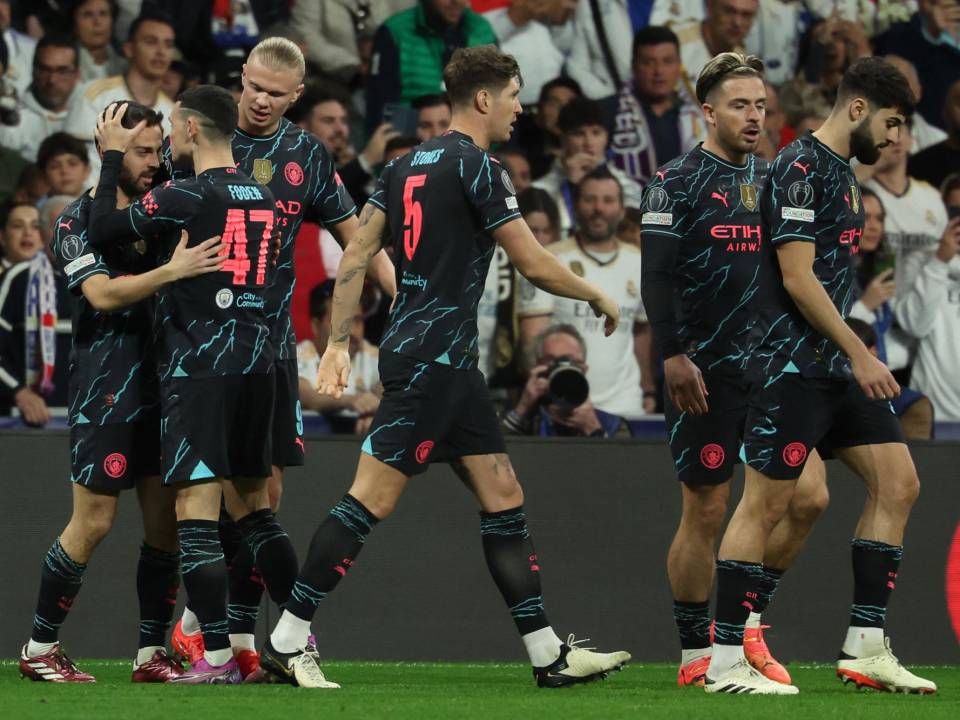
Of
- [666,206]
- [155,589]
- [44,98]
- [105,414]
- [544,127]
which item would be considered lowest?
[155,589]

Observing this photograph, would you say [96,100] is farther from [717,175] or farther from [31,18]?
[717,175]

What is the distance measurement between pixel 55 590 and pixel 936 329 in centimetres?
592

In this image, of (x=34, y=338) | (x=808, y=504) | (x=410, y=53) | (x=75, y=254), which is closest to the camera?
(x=75, y=254)

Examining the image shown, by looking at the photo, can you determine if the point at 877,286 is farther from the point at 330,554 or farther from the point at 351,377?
the point at 330,554

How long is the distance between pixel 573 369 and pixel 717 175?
2.95 metres

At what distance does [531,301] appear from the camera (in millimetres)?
9023

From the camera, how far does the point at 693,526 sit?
584 cm

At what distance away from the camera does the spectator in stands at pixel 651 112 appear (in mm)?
9664

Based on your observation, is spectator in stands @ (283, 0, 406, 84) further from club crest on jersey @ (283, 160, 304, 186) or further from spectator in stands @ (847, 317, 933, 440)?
club crest on jersey @ (283, 160, 304, 186)

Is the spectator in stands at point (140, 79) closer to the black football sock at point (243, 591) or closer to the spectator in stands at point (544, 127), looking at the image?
the spectator in stands at point (544, 127)

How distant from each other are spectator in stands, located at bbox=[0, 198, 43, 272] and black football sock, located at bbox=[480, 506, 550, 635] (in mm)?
4237

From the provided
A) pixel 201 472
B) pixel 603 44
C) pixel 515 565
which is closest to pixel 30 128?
pixel 603 44

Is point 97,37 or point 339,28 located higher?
point 339,28

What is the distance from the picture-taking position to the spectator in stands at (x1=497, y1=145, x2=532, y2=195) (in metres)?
9.26
